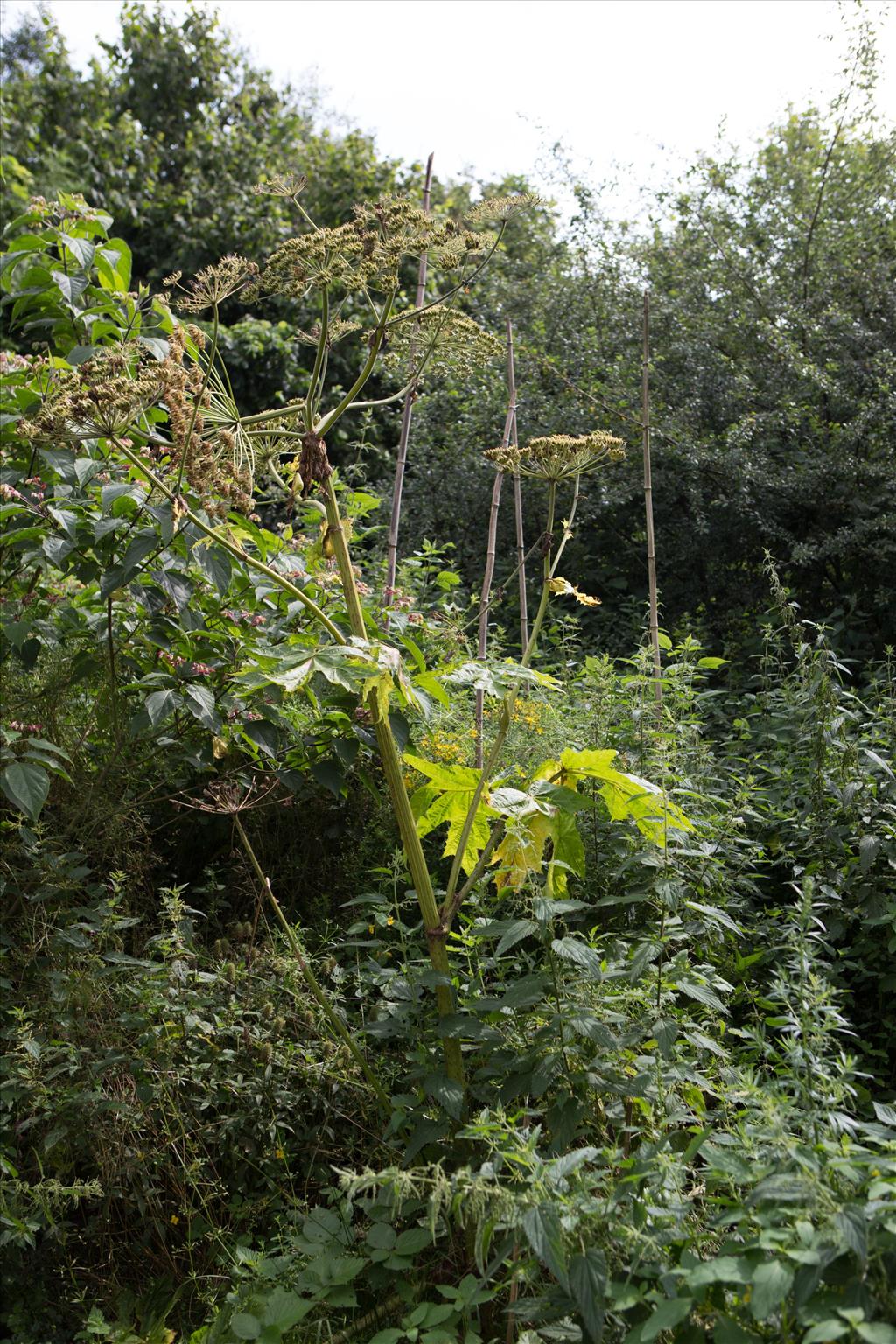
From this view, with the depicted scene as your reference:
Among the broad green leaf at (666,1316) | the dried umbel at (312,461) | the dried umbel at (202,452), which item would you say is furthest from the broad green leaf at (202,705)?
the broad green leaf at (666,1316)

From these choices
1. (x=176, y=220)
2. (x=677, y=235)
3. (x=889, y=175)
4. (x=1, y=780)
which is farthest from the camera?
(x=176, y=220)

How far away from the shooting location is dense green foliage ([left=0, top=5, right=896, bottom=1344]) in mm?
1569

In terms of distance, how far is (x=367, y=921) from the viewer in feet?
9.04

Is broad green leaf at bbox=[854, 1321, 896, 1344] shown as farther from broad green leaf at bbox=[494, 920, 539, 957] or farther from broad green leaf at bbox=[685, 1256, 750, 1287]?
broad green leaf at bbox=[494, 920, 539, 957]

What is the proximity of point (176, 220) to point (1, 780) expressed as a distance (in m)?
9.64

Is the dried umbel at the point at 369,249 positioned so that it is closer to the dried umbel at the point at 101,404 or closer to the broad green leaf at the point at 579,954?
the dried umbel at the point at 101,404

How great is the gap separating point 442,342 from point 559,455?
493 millimetres

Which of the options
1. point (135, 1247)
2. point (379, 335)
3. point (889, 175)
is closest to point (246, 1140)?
point (135, 1247)

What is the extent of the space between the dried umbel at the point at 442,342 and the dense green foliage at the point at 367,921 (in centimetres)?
1

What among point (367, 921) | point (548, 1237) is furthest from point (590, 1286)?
point (367, 921)

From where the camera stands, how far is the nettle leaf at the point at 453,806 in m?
2.11

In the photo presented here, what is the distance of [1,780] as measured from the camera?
2488mm

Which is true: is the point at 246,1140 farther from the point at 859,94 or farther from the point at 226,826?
the point at 859,94

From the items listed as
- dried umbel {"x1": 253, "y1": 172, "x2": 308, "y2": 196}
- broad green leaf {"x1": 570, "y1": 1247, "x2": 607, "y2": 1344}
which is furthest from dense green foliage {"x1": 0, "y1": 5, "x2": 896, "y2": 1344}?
dried umbel {"x1": 253, "y1": 172, "x2": 308, "y2": 196}
